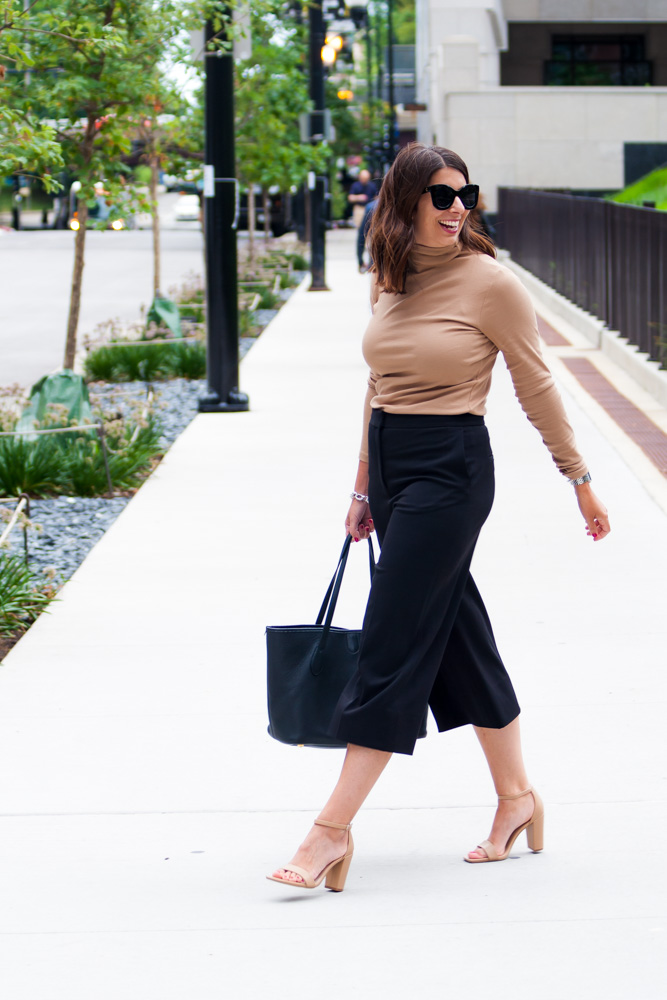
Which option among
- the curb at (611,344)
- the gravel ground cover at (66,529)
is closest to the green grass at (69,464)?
the gravel ground cover at (66,529)

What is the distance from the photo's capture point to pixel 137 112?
440 inches

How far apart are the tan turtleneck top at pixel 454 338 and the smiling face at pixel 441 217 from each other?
3cm

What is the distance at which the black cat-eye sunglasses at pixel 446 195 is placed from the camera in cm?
348

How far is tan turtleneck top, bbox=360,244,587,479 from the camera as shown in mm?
3512

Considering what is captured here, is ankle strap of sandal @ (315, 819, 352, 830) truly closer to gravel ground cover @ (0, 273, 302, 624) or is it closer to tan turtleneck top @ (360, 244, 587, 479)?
tan turtleneck top @ (360, 244, 587, 479)

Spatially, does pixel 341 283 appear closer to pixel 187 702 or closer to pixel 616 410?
pixel 616 410

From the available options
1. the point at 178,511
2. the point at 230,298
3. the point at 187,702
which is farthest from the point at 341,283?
the point at 187,702

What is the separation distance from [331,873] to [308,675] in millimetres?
493

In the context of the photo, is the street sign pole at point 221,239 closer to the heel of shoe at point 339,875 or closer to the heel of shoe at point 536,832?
the heel of shoe at point 536,832

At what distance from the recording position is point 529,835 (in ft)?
12.6

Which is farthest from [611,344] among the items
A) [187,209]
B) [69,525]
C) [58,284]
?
[187,209]

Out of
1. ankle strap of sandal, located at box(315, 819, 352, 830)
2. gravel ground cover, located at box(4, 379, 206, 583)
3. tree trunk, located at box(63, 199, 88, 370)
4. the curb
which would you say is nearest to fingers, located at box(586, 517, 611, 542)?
ankle strap of sandal, located at box(315, 819, 352, 830)

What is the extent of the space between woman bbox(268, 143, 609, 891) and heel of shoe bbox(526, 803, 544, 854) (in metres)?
0.47

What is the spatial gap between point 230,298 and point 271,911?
8.93 meters
